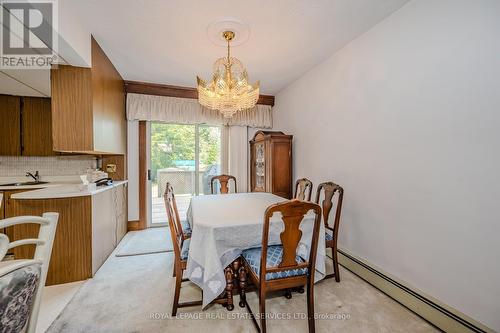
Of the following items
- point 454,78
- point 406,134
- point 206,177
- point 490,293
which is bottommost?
point 490,293

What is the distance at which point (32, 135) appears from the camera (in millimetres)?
3117

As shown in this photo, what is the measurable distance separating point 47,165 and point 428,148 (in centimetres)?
481

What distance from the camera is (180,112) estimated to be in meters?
3.93

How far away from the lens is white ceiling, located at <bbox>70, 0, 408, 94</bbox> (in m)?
1.89

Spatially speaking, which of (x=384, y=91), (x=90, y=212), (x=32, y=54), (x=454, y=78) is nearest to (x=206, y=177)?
(x=90, y=212)

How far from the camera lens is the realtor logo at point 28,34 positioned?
5.16ft

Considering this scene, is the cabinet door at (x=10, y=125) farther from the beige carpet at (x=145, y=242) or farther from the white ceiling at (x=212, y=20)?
the beige carpet at (x=145, y=242)

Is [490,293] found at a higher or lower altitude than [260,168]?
lower

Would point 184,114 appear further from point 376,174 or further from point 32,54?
point 376,174

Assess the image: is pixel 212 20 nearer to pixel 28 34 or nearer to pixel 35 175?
pixel 28 34

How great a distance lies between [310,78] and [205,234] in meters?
2.77

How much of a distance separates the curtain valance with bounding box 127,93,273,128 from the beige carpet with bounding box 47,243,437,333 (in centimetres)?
257

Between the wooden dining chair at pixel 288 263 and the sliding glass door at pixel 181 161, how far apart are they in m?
2.90

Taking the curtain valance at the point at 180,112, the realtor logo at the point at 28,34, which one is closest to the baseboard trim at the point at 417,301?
the curtain valance at the point at 180,112
